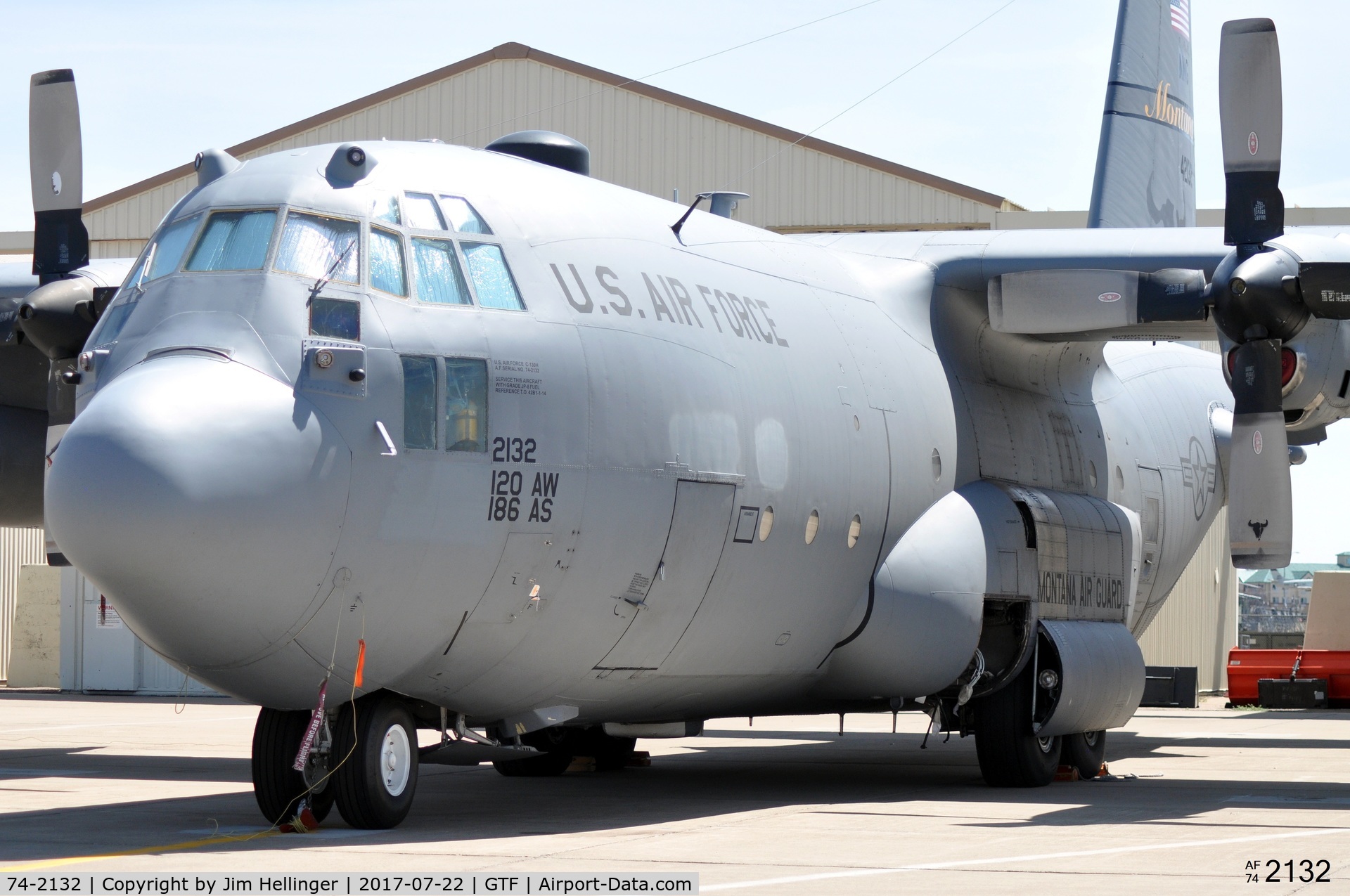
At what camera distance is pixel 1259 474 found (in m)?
12.6

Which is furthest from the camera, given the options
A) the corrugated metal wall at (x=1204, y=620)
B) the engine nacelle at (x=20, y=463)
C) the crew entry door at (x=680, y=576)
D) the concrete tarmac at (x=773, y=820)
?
the corrugated metal wall at (x=1204, y=620)

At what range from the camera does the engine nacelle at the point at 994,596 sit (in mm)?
12445

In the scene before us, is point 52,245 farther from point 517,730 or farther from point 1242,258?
point 1242,258

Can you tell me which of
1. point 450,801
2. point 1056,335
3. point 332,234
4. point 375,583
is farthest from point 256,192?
point 1056,335

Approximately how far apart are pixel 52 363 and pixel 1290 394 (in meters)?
9.59

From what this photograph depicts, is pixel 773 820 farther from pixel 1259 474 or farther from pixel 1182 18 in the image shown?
pixel 1182 18

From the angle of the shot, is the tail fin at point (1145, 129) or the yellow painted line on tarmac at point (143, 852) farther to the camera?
the tail fin at point (1145, 129)

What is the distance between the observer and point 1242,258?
40.4 feet

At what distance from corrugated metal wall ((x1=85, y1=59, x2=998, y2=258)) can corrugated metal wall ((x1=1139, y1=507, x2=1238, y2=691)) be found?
8501 mm

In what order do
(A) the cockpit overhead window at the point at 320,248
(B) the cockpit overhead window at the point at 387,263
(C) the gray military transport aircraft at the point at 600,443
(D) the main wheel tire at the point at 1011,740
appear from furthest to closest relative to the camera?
(D) the main wheel tire at the point at 1011,740 → (B) the cockpit overhead window at the point at 387,263 → (A) the cockpit overhead window at the point at 320,248 → (C) the gray military transport aircraft at the point at 600,443

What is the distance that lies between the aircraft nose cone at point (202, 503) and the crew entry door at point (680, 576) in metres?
2.34

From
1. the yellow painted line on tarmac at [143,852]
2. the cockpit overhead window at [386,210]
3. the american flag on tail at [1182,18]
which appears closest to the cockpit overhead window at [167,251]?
the cockpit overhead window at [386,210]

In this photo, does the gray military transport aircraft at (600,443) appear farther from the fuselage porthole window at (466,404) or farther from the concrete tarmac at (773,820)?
the concrete tarmac at (773,820)

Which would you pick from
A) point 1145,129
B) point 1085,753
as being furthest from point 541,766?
point 1145,129
